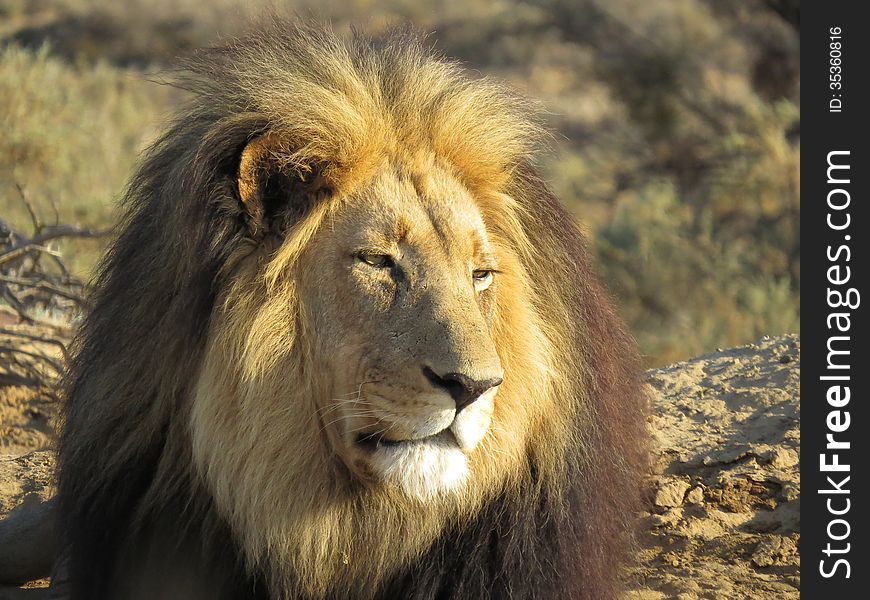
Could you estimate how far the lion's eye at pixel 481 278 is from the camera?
3160 millimetres

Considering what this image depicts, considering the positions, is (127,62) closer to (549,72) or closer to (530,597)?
(549,72)

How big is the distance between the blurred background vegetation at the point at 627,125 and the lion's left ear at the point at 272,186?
506 cm

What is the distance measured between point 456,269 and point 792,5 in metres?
15.4

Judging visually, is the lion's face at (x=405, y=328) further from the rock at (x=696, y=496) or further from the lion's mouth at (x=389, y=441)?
the rock at (x=696, y=496)

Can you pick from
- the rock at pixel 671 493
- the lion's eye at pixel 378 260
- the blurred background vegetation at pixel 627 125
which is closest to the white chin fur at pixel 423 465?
the lion's eye at pixel 378 260

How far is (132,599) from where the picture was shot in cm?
331

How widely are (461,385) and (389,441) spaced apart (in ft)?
0.90

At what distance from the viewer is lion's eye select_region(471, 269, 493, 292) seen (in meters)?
3.16

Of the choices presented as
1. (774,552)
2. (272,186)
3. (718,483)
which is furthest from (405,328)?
(718,483)

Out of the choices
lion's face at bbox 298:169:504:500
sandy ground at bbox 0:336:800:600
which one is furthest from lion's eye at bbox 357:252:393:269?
sandy ground at bbox 0:336:800:600

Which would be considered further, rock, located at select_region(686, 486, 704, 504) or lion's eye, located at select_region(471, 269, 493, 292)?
rock, located at select_region(686, 486, 704, 504)

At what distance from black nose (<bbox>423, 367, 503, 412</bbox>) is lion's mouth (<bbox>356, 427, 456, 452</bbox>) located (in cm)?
10

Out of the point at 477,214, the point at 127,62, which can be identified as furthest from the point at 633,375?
the point at 127,62

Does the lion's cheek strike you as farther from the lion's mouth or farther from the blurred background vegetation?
the blurred background vegetation
